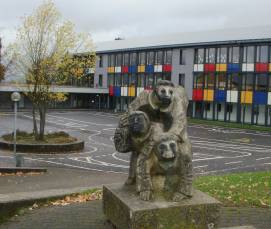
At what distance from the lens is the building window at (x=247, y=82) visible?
166 ft

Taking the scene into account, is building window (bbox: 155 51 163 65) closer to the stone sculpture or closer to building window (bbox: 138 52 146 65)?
building window (bbox: 138 52 146 65)

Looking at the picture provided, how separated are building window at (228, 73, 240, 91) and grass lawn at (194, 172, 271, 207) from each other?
39.1m

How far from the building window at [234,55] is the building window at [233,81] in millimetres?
1444

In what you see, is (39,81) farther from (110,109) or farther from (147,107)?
(110,109)

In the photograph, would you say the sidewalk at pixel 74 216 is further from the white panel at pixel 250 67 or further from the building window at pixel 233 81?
the building window at pixel 233 81

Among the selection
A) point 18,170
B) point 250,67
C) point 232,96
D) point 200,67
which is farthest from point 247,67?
point 18,170

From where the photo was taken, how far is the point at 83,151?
28.4 m

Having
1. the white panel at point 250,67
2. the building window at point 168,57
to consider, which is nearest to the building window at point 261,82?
the white panel at point 250,67

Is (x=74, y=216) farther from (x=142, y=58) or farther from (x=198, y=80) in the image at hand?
(x=142, y=58)

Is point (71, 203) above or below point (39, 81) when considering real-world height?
below

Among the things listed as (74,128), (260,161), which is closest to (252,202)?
(260,161)

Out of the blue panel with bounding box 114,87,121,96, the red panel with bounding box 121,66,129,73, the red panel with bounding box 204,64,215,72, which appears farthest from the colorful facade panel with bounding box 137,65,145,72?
the red panel with bounding box 204,64,215,72

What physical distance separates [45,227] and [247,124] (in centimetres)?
4466

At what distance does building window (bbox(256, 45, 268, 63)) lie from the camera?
49.5m
